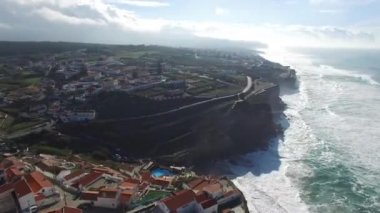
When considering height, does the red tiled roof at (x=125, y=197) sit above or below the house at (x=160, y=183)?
above

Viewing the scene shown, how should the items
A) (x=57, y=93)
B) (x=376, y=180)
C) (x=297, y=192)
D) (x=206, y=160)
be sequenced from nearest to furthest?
(x=297, y=192), (x=376, y=180), (x=206, y=160), (x=57, y=93)

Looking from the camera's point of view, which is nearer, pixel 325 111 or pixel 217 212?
pixel 217 212

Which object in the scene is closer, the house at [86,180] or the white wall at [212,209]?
the white wall at [212,209]

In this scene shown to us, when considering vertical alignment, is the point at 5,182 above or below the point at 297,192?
above

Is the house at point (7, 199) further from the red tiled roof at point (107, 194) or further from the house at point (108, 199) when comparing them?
the red tiled roof at point (107, 194)

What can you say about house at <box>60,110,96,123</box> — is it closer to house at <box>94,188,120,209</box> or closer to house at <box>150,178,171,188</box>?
house at <box>150,178,171,188</box>

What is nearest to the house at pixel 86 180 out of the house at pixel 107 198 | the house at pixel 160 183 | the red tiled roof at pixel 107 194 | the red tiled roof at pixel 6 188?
the house at pixel 107 198

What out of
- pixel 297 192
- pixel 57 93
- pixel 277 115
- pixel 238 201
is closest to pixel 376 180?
pixel 297 192

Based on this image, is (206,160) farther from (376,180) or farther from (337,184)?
(376,180)

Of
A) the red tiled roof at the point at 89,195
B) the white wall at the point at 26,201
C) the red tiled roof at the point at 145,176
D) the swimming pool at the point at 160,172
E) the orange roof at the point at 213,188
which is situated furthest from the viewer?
the swimming pool at the point at 160,172
